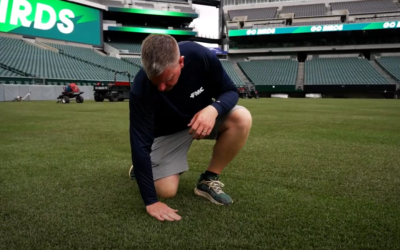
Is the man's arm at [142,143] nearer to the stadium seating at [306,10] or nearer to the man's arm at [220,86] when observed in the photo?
the man's arm at [220,86]

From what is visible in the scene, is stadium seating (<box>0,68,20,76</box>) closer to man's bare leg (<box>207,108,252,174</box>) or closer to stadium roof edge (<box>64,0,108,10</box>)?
stadium roof edge (<box>64,0,108,10</box>)

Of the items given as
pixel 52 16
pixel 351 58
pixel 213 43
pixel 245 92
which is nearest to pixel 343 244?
pixel 245 92

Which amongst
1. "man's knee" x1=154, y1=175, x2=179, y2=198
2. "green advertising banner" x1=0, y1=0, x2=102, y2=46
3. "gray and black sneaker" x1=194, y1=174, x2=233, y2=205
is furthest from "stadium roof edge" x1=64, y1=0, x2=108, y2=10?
"gray and black sneaker" x1=194, y1=174, x2=233, y2=205

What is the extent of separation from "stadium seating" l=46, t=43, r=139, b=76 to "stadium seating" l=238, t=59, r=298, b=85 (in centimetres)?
1509

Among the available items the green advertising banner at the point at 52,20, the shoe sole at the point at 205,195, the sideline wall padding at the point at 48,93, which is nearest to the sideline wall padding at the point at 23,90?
the sideline wall padding at the point at 48,93

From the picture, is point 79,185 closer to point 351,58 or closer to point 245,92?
point 245,92

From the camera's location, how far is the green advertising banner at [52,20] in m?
27.5

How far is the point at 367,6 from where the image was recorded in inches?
1647

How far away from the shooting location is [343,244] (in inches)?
64.3

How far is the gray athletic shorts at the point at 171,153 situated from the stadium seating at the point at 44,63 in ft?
76.5

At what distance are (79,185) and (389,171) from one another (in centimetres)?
306

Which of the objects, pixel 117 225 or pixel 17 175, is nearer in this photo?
pixel 117 225

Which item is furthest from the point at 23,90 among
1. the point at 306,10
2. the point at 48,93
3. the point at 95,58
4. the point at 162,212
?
the point at 306,10

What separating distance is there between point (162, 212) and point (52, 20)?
33834 mm
